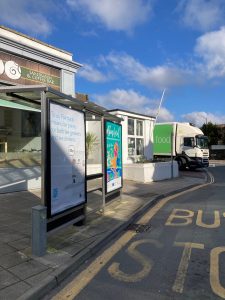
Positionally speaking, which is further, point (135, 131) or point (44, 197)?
point (135, 131)

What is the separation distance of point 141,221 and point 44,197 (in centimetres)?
345

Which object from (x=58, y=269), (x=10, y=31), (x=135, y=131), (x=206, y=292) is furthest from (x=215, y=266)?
(x=135, y=131)

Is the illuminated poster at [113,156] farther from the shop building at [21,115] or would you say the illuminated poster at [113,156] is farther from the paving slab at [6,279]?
the paving slab at [6,279]

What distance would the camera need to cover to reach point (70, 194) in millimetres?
5883

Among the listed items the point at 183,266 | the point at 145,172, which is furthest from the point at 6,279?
the point at 145,172

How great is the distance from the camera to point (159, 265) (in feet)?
16.2

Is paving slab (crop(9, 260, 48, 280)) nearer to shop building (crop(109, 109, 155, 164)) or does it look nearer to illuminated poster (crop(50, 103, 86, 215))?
illuminated poster (crop(50, 103, 86, 215))

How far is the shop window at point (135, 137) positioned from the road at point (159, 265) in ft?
39.1

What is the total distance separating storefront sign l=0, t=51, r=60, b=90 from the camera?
11740 millimetres

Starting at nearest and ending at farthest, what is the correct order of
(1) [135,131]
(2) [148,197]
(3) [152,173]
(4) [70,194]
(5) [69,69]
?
1. (4) [70,194]
2. (2) [148,197]
3. (5) [69,69]
4. (3) [152,173]
5. (1) [135,131]

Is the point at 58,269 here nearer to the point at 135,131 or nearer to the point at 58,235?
the point at 58,235

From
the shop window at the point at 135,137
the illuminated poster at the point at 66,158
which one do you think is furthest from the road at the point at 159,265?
the shop window at the point at 135,137

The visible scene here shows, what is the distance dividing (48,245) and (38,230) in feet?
2.16

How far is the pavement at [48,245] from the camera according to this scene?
4.01 m
